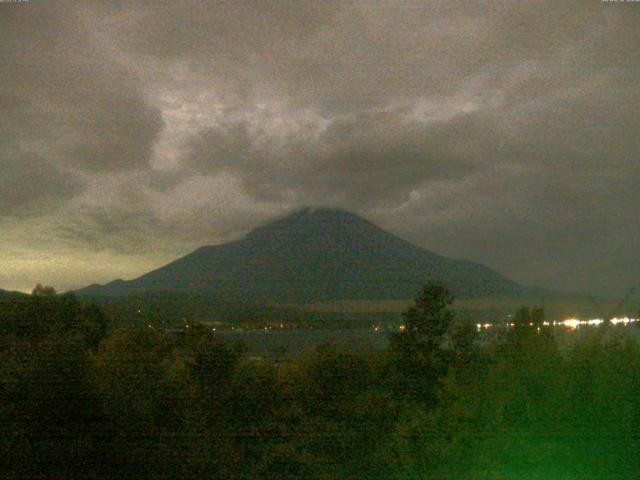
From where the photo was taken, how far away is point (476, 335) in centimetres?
908

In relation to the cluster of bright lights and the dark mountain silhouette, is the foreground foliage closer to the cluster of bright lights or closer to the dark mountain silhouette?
the cluster of bright lights

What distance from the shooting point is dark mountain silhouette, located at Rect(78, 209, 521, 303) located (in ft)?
65.7

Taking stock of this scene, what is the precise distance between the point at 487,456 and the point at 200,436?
2.40 meters

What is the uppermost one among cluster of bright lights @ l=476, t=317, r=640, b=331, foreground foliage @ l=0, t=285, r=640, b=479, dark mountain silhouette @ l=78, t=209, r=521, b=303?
dark mountain silhouette @ l=78, t=209, r=521, b=303

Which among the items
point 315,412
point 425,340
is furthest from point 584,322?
point 425,340

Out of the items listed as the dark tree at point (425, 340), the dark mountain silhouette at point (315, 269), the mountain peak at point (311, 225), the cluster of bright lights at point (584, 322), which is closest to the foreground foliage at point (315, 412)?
the cluster of bright lights at point (584, 322)

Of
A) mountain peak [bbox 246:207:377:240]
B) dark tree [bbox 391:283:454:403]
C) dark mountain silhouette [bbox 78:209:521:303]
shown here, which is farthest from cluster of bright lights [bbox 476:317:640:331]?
mountain peak [bbox 246:207:377:240]

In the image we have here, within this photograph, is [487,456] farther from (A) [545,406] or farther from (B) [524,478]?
(A) [545,406]

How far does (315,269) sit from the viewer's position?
29.1 metres

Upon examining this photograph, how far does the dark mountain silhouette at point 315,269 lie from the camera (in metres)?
20.0

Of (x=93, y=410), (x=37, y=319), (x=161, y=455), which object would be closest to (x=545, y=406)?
(x=161, y=455)

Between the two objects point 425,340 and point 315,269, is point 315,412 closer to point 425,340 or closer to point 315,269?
point 425,340

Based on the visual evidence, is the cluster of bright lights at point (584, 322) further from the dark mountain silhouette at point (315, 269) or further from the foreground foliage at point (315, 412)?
the dark mountain silhouette at point (315, 269)

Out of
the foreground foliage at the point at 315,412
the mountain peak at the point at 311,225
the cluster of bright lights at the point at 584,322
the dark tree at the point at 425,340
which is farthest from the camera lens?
the mountain peak at the point at 311,225
